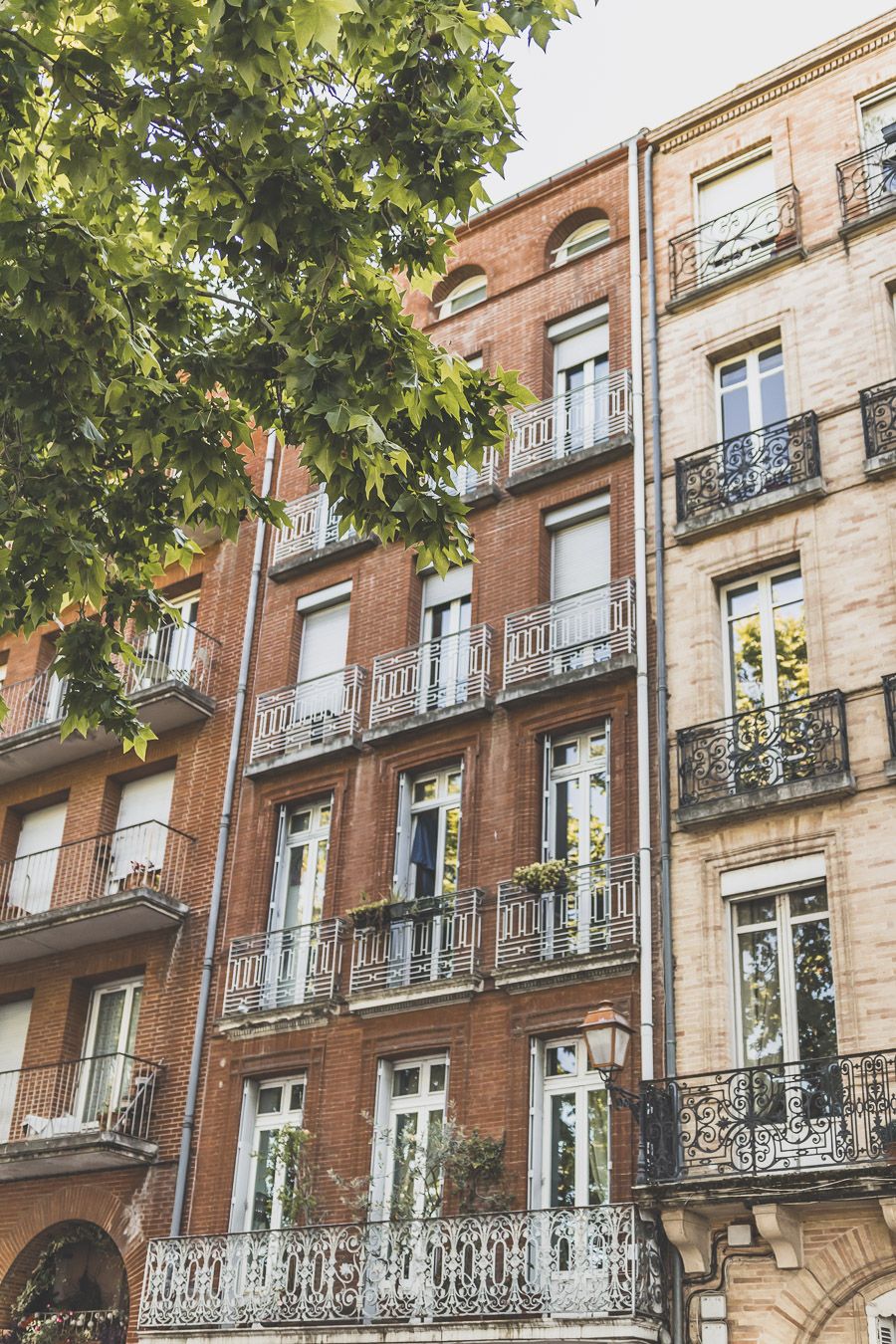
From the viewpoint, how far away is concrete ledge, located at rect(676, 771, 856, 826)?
15523 millimetres

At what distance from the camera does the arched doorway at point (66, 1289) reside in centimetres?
1909

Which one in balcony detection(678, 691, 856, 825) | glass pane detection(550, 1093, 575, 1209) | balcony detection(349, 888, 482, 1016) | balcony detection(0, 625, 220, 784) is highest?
balcony detection(0, 625, 220, 784)

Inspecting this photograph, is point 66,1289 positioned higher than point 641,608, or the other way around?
point 641,608

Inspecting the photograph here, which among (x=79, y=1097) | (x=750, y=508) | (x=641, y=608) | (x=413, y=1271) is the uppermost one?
(x=750, y=508)

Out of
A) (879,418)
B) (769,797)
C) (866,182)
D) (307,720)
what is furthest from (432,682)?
(866,182)

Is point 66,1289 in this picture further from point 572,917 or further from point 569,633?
point 569,633

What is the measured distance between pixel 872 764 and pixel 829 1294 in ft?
16.5

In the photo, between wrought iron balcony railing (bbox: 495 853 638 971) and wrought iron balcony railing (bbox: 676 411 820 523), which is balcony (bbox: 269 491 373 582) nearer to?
wrought iron balcony railing (bbox: 676 411 820 523)

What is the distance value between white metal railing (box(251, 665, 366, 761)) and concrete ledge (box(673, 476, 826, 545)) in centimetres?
490

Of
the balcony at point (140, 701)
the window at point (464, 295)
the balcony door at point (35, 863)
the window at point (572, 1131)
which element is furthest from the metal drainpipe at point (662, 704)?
the balcony door at point (35, 863)

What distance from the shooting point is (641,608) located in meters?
18.2

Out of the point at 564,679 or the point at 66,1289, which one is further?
the point at 66,1289

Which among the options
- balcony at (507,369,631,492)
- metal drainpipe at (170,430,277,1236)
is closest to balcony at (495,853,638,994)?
metal drainpipe at (170,430,277,1236)

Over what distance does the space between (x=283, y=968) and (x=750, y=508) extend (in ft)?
26.6
